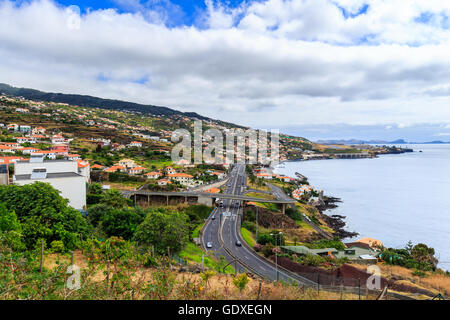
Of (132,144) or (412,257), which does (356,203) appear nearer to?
(412,257)

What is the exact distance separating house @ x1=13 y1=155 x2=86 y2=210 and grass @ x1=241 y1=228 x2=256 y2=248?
12.1m

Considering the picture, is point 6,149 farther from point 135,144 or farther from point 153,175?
point 135,144

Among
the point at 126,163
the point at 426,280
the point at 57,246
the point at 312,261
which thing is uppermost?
the point at 126,163

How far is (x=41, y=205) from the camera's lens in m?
10.7

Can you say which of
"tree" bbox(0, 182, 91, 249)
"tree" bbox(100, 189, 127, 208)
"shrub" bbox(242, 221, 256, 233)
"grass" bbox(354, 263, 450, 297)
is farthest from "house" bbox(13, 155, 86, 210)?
"grass" bbox(354, 263, 450, 297)

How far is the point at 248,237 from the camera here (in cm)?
2039

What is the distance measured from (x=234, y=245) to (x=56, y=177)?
13355mm

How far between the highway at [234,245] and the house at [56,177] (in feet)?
31.5

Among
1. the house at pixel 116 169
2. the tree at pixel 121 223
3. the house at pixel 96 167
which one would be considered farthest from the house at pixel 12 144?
the tree at pixel 121 223

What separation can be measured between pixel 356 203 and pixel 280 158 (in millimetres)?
56272

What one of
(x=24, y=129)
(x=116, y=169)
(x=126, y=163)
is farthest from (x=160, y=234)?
(x=24, y=129)

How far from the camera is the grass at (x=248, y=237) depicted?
→ 19.1 metres

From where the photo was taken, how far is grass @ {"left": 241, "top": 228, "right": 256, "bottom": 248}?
19109 mm
